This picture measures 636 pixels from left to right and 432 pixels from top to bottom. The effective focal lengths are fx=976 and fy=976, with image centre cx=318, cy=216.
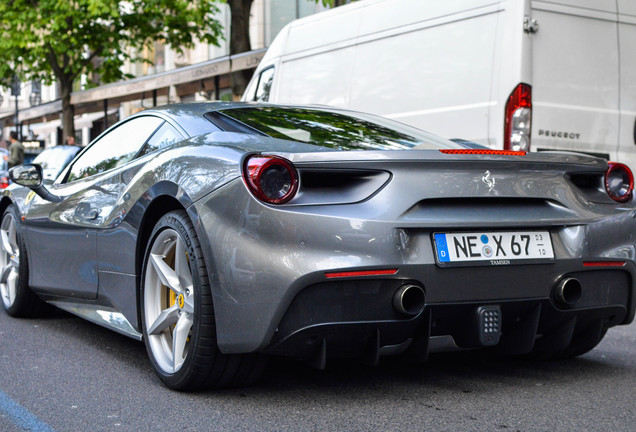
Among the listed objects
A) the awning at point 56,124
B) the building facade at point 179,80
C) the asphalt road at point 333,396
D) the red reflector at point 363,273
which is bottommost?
the asphalt road at point 333,396

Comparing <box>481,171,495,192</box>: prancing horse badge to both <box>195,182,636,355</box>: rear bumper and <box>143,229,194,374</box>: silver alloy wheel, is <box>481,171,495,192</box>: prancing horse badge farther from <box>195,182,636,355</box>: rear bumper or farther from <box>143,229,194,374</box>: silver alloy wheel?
<box>143,229,194,374</box>: silver alloy wheel

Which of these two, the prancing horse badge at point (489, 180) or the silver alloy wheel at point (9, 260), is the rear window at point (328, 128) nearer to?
the prancing horse badge at point (489, 180)

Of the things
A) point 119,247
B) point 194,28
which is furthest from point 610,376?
point 194,28

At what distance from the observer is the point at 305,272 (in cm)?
332

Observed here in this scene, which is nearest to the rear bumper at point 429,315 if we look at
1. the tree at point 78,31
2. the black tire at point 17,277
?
the black tire at point 17,277

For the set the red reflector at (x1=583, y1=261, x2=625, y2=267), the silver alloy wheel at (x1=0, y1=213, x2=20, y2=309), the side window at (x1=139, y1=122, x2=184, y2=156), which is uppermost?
the side window at (x1=139, y1=122, x2=184, y2=156)

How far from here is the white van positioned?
7684mm

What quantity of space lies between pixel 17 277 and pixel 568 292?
3493mm

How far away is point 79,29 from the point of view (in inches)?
1017

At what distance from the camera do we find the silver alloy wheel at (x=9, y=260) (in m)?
5.96

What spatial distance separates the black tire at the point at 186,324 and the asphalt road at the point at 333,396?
73 millimetres

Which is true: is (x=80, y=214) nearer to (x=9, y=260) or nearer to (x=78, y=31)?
(x=9, y=260)

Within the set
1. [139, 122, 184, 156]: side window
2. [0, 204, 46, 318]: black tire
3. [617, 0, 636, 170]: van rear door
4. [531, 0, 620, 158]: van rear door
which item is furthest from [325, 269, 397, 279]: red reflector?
[617, 0, 636, 170]: van rear door

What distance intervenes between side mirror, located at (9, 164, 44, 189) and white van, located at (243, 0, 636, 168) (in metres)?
3.75
